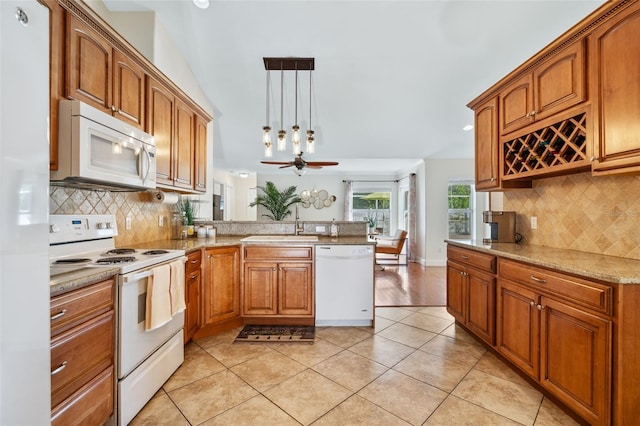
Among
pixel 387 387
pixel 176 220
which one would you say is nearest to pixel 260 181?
pixel 176 220

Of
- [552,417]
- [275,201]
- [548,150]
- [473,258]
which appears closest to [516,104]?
[548,150]

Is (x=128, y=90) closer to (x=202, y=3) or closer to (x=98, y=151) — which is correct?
(x=98, y=151)

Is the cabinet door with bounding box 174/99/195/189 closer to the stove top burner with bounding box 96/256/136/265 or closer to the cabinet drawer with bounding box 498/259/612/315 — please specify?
the stove top burner with bounding box 96/256/136/265

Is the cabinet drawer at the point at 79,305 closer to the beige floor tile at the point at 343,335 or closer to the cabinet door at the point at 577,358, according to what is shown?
the beige floor tile at the point at 343,335

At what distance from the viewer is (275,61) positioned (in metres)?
3.22

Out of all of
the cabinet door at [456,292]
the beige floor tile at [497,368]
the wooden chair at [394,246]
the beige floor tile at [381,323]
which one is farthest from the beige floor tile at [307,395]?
the wooden chair at [394,246]

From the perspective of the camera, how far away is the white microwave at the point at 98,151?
1.46m

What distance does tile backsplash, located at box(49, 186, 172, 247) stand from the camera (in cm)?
178

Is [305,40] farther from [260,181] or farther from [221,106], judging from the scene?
[260,181]

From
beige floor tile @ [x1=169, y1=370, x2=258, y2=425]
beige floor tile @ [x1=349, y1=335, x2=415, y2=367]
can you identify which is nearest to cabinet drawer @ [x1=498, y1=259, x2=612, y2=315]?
beige floor tile @ [x1=349, y1=335, x2=415, y2=367]

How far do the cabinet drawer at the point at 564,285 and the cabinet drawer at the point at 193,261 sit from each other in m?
2.55

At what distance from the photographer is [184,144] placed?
2.74 metres

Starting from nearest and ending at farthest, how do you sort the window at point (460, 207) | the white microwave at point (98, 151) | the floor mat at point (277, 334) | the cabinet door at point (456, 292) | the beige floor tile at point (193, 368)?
the white microwave at point (98, 151), the beige floor tile at point (193, 368), the floor mat at point (277, 334), the cabinet door at point (456, 292), the window at point (460, 207)

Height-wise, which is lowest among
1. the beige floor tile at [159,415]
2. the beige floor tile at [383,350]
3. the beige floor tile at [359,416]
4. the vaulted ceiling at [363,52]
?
the beige floor tile at [159,415]
